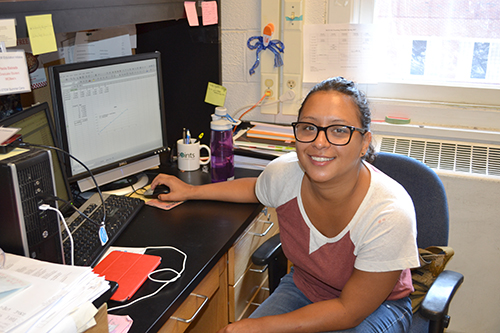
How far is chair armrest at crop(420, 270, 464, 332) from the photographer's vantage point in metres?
1.13

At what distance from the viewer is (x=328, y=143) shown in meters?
1.18

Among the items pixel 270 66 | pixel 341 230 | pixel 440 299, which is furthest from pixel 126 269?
pixel 270 66

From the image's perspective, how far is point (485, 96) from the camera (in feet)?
6.31

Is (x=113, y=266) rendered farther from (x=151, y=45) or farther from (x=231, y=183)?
(x=151, y=45)

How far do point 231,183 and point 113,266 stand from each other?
53 centimetres

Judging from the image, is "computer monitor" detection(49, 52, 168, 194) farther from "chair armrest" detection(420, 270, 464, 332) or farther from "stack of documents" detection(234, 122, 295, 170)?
"chair armrest" detection(420, 270, 464, 332)

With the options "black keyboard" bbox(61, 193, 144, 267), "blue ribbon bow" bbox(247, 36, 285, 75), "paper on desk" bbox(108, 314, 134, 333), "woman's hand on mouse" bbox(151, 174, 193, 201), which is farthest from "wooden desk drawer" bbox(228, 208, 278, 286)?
"blue ribbon bow" bbox(247, 36, 285, 75)

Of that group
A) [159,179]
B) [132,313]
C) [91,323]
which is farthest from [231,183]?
[91,323]

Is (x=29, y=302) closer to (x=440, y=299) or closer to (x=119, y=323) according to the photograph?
(x=119, y=323)

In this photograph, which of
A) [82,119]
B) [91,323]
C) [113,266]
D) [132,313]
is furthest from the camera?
[82,119]

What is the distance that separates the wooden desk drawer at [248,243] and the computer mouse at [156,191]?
12.7 inches

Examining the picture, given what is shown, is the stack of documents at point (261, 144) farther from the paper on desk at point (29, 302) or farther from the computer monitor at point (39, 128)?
the paper on desk at point (29, 302)

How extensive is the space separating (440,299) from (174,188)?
89cm

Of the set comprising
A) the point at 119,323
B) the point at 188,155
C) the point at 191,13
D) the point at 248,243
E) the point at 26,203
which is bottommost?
the point at 248,243
